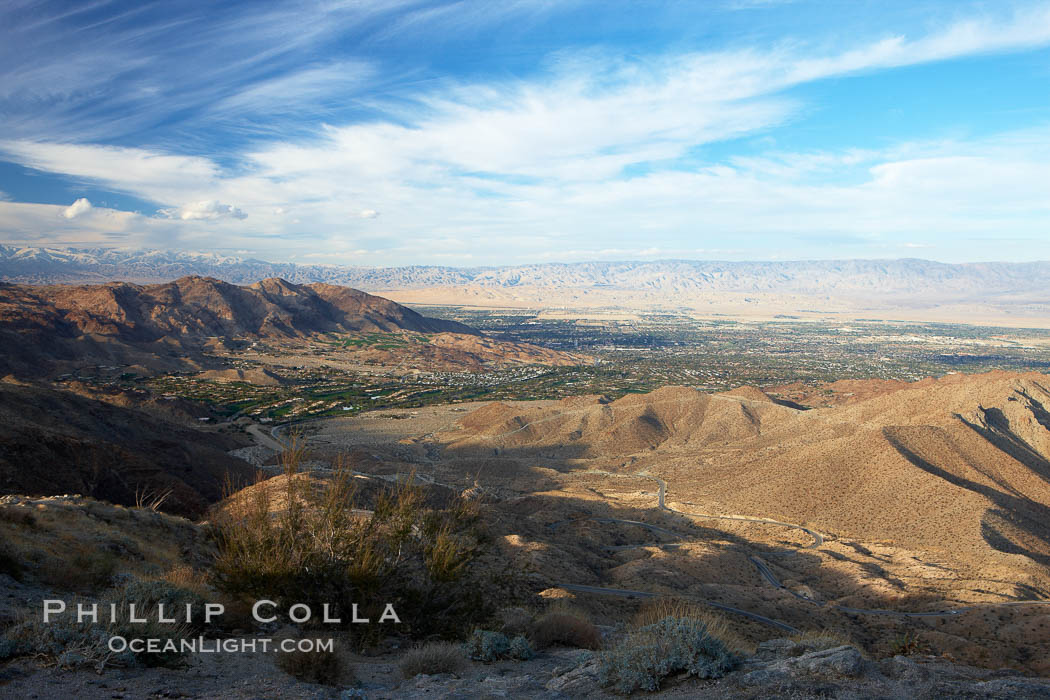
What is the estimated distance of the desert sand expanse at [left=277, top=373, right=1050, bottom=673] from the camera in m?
26.7

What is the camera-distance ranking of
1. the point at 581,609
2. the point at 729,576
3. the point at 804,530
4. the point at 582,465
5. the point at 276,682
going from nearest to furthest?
the point at 276,682 → the point at 581,609 → the point at 729,576 → the point at 804,530 → the point at 582,465

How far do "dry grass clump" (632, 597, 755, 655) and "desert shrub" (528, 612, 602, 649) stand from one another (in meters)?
1.28

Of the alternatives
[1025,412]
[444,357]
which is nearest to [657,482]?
[1025,412]

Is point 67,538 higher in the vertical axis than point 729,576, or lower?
higher

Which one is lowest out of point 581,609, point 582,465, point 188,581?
point 582,465

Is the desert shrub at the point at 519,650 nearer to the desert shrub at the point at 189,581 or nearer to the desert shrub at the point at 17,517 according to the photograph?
the desert shrub at the point at 189,581

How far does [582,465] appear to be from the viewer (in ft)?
212

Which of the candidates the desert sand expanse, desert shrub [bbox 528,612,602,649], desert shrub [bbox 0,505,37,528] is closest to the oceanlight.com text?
desert shrub [bbox 528,612,602,649]

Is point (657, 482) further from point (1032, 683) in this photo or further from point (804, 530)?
point (1032, 683)

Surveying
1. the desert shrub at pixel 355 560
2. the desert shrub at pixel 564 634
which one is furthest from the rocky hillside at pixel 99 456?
the desert shrub at pixel 564 634

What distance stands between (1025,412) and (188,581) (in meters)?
71.3

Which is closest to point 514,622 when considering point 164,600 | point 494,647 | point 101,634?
point 494,647

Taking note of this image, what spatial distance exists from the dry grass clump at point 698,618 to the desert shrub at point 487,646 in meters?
3.20

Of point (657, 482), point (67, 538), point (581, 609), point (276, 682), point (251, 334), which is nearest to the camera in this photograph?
point (276, 682)
